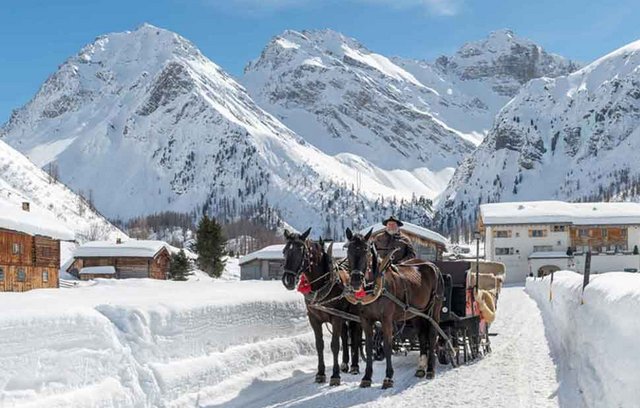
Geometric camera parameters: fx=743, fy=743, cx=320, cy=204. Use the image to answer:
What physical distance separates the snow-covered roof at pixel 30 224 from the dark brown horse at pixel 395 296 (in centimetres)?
3109

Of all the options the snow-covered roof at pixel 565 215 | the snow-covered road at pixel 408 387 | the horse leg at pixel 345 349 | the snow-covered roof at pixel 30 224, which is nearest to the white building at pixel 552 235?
the snow-covered roof at pixel 565 215

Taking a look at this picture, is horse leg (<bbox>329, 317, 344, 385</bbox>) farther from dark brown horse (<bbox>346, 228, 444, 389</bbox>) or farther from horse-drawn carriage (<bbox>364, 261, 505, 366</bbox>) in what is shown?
horse-drawn carriage (<bbox>364, 261, 505, 366</bbox>)

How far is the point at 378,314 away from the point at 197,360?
2.75 meters

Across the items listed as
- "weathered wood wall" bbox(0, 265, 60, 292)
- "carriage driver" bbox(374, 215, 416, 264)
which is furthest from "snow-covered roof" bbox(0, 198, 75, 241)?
"carriage driver" bbox(374, 215, 416, 264)

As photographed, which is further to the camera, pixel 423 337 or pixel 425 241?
pixel 425 241

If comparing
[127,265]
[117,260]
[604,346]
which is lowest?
[127,265]

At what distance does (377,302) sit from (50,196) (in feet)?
565

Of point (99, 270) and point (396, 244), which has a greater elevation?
point (396, 244)

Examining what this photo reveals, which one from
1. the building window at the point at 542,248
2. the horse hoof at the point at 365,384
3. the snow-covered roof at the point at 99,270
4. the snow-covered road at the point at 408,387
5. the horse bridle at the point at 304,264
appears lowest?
the snow-covered roof at the point at 99,270

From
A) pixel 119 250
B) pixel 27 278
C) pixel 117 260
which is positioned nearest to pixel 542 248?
pixel 119 250

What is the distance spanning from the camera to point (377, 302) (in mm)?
11133

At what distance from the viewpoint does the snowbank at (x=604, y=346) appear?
6.34 metres

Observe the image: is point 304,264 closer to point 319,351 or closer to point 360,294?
point 360,294

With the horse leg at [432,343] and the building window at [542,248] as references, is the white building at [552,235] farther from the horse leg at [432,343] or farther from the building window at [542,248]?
the horse leg at [432,343]
